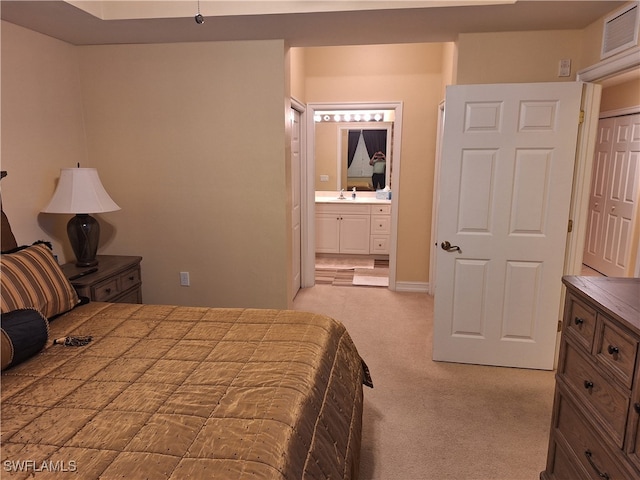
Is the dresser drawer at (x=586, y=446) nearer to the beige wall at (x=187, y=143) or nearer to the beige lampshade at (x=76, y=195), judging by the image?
the beige wall at (x=187, y=143)

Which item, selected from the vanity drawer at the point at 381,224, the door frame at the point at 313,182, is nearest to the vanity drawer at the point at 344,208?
the vanity drawer at the point at 381,224

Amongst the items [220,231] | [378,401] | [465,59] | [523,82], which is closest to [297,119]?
[220,231]

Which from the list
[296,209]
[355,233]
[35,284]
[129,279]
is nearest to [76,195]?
[129,279]

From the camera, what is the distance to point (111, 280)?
9.34 ft

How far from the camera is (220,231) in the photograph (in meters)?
3.36

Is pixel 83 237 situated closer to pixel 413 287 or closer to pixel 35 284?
pixel 35 284

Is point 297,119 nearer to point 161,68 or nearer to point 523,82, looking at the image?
point 161,68

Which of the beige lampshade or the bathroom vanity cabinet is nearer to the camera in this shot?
the beige lampshade

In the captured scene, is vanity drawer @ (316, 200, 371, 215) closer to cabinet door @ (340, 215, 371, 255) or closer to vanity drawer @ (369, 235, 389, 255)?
cabinet door @ (340, 215, 371, 255)

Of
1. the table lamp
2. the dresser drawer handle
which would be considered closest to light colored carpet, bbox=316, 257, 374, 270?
the table lamp

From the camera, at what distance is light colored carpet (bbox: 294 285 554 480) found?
2084 mm

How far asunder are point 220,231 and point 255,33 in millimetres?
1469

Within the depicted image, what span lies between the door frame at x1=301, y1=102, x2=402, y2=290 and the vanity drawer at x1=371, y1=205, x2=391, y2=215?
4.31 feet

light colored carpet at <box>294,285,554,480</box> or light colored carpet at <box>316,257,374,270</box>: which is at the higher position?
light colored carpet at <box>316,257,374,270</box>
